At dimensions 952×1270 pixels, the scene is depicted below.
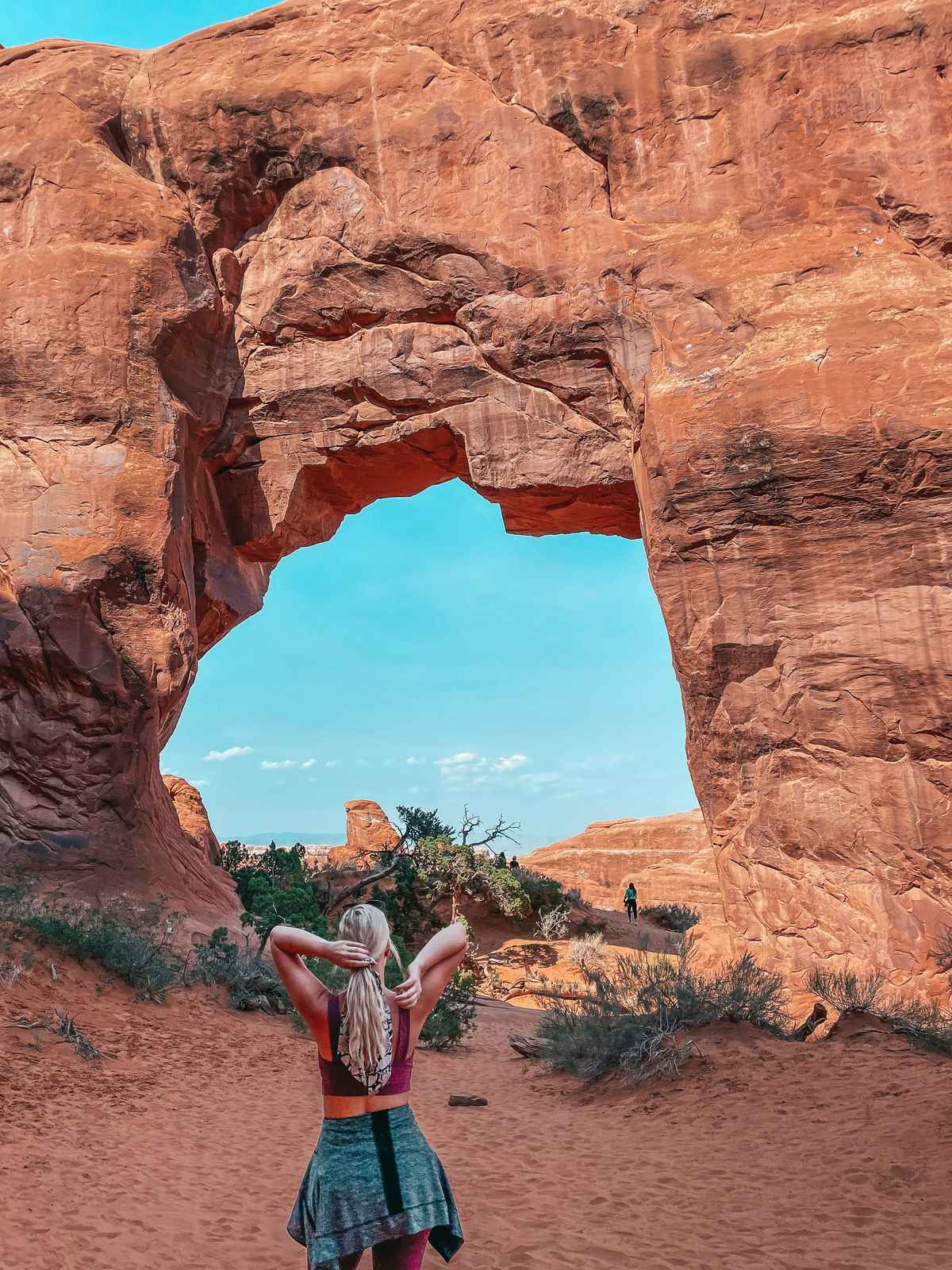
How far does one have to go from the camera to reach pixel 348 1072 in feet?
9.62

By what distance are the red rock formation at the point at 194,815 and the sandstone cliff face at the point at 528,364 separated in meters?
4.75

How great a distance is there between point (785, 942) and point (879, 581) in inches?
171

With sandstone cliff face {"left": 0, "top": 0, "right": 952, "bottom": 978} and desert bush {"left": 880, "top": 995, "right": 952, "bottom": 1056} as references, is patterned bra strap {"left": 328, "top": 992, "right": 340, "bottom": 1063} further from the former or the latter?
sandstone cliff face {"left": 0, "top": 0, "right": 952, "bottom": 978}

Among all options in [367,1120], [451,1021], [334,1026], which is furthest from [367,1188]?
[451,1021]

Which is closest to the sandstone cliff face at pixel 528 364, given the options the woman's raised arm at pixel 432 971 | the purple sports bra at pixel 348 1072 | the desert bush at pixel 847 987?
the desert bush at pixel 847 987

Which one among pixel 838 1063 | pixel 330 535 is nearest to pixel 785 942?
pixel 838 1063

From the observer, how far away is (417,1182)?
296 cm

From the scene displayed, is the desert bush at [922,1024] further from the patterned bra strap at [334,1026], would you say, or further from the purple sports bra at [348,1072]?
the patterned bra strap at [334,1026]

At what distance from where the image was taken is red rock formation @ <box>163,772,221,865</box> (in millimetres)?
20952

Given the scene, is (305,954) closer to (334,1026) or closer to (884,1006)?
(334,1026)

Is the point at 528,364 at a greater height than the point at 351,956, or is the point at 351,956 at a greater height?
the point at 528,364

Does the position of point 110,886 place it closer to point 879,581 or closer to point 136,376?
point 136,376

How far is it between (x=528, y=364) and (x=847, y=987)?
9188 mm

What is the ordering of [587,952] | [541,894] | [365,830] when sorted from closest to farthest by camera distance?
1. [587,952]
2. [541,894]
3. [365,830]
